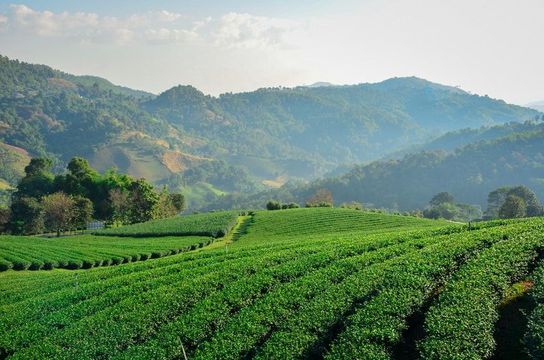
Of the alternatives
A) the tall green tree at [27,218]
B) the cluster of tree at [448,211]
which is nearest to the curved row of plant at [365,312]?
the tall green tree at [27,218]

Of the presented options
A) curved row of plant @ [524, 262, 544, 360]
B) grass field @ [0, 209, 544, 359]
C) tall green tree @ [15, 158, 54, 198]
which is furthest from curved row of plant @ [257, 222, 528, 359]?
tall green tree @ [15, 158, 54, 198]

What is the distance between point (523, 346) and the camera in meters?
15.6

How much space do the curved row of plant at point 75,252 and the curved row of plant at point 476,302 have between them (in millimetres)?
35495

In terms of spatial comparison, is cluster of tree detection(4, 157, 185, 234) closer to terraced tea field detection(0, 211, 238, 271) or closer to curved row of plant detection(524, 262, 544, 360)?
terraced tea field detection(0, 211, 238, 271)

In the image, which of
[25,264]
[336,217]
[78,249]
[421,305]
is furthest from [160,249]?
[421,305]

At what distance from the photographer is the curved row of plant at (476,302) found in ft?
48.8

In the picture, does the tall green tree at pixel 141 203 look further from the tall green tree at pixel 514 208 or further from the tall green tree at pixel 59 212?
the tall green tree at pixel 514 208

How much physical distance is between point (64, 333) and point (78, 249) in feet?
103

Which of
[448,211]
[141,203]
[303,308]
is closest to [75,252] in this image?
[303,308]

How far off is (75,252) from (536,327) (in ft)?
143

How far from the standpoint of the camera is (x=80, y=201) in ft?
271

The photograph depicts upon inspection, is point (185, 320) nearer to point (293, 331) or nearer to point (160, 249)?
point (293, 331)

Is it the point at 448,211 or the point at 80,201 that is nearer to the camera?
the point at 80,201

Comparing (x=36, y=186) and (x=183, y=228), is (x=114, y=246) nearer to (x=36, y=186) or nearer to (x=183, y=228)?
(x=183, y=228)
